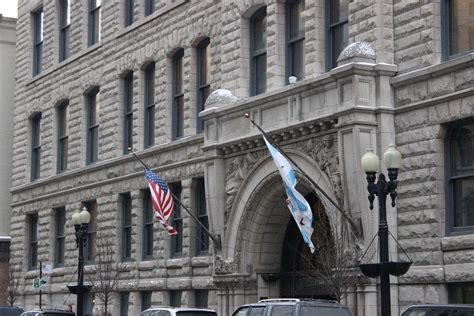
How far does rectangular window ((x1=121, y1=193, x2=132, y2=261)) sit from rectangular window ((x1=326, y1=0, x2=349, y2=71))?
13624 mm

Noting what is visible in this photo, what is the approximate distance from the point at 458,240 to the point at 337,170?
4249 mm

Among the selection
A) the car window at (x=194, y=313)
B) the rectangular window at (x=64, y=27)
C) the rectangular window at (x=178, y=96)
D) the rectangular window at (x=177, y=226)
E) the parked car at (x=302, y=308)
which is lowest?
the car window at (x=194, y=313)

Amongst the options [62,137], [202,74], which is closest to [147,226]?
[202,74]

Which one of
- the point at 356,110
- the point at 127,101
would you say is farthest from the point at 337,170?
the point at 127,101

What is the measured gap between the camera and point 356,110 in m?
26.6

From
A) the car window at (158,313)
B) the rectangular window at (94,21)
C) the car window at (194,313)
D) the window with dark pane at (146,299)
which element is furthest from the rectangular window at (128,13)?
the car window at (194,313)

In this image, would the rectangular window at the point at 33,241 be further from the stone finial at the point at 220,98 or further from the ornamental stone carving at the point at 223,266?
the stone finial at the point at 220,98

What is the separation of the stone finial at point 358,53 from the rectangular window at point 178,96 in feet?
37.6

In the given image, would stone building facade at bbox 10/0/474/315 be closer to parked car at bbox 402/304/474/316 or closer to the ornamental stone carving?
the ornamental stone carving

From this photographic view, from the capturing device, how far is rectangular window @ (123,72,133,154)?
135 ft

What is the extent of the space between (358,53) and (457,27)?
8.18 feet

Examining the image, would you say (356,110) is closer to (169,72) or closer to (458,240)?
(458,240)

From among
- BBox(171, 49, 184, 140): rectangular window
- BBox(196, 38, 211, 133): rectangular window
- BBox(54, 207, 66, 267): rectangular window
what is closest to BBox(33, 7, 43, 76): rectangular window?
BBox(54, 207, 66, 267): rectangular window

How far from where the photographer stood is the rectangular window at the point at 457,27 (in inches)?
993
